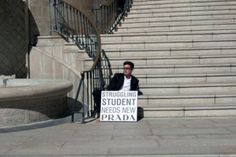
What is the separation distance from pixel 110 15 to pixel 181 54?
487 cm

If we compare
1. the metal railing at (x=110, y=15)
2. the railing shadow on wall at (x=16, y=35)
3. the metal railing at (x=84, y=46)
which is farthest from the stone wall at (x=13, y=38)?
the metal railing at (x=110, y=15)

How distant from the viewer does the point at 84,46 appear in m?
13.2

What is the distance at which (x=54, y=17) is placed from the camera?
14016mm

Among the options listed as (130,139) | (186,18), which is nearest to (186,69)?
(186,18)

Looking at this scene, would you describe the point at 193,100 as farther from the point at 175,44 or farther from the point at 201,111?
the point at 175,44

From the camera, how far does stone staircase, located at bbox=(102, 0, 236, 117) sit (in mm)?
10876

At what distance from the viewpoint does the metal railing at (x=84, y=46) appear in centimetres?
1133

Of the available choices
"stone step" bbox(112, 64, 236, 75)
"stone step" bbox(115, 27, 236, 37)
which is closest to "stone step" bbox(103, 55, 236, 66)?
"stone step" bbox(112, 64, 236, 75)

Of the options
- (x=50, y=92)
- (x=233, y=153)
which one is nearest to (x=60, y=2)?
(x=50, y=92)

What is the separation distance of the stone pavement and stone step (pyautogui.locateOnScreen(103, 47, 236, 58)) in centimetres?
322

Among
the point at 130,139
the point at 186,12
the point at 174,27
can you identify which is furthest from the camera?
the point at 186,12

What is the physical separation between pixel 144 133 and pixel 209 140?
1.30 metres

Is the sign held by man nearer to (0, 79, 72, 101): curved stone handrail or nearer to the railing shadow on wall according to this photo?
(0, 79, 72, 101): curved stone handrail

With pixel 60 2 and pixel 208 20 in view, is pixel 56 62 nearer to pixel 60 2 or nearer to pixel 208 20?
pixel 60 2
